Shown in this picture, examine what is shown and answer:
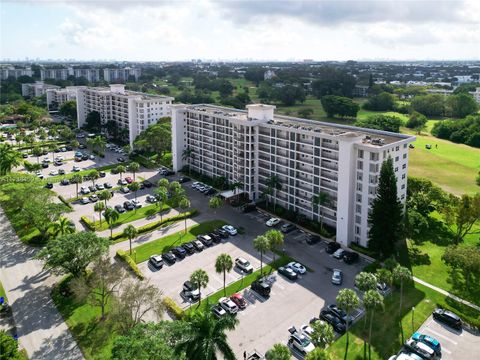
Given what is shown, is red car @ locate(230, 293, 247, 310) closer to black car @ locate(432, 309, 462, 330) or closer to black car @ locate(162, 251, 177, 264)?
black car @ locate(162, 251, 177, 264)

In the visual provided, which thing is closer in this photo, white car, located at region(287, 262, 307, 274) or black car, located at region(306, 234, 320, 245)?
white car, located at region(287, 262, 307, 274)

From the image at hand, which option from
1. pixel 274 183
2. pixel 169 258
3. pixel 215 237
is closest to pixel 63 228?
pixel 169 258

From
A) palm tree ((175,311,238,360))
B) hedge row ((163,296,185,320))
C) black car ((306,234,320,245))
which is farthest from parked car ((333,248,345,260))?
palm tree ((175,311,238,360))

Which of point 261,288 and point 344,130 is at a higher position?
point 344,130

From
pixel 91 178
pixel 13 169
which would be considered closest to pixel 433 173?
pixel 91 178

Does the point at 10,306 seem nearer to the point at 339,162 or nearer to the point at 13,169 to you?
the point at 339,162

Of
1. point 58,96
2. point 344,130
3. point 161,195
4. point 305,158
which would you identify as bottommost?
point 161,195

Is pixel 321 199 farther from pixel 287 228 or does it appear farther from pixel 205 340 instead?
pixel 205 340
